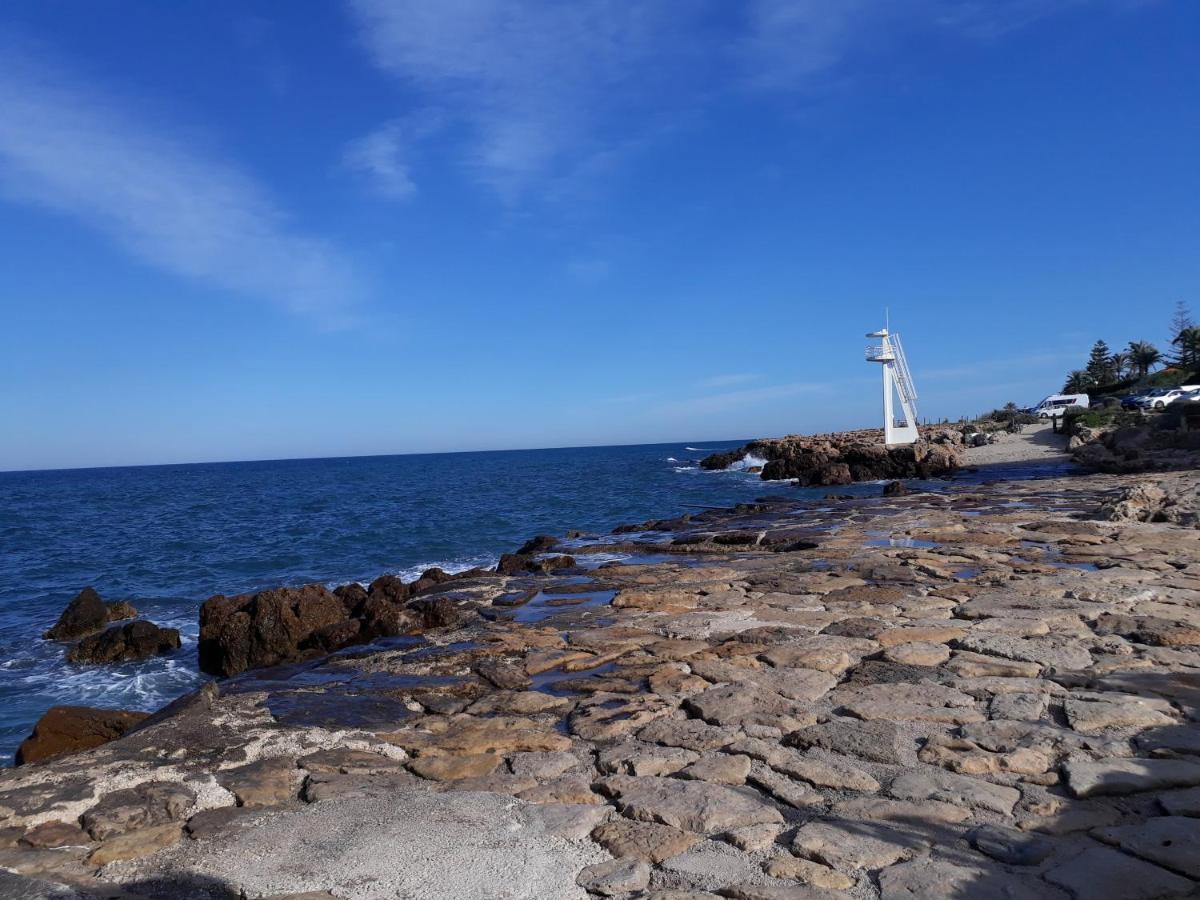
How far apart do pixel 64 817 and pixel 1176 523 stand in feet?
47.1

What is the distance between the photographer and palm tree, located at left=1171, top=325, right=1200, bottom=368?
6301cm

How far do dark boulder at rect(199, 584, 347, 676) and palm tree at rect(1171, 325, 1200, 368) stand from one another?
230 ft

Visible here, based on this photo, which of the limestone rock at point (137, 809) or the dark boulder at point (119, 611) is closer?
the limestone rock at point (137, 809)

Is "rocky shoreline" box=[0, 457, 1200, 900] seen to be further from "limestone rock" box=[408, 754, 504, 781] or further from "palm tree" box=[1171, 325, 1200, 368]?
"palm tree" box=[1171, 325, 1200, 368]

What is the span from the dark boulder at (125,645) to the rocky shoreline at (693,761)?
4257 millimetres

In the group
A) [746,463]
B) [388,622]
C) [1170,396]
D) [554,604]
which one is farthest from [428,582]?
[746,463]

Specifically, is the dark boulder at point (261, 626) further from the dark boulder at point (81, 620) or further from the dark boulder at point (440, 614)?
the dark boulder at point (81, 620)

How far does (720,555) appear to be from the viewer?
528 inches

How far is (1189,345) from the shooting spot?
64312mm

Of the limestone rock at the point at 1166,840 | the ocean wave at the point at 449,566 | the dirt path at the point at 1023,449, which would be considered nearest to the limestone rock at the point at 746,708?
the limestone rock at the point at 1166,840

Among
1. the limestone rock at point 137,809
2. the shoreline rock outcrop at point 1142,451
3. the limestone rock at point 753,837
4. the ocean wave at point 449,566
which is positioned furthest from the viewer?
the shoreline rock outcrop at point 1142,451

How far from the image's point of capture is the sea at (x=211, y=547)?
1107cm

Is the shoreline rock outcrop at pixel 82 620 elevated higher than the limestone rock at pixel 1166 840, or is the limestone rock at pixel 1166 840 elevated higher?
the limestone rock at pixel 1166 840

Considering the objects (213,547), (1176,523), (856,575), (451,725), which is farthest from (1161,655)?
(213,547)
